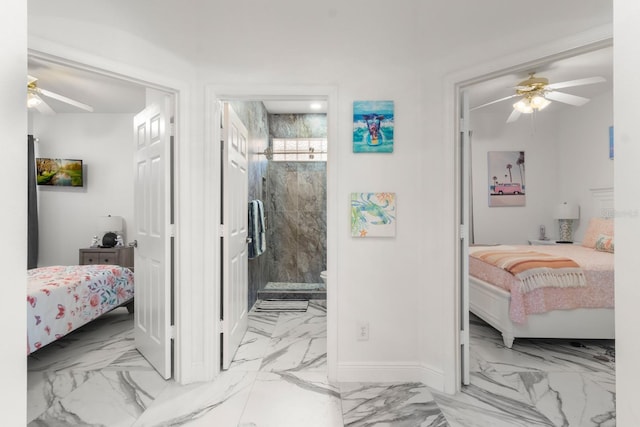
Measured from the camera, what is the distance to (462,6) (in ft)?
7.13

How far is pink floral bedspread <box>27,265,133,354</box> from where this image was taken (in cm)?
251

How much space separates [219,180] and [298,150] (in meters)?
3.06


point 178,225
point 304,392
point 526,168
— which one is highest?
point 526,168

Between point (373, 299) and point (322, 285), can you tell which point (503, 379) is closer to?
point (373, 299)

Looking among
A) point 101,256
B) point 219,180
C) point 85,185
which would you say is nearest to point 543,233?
point 219,180

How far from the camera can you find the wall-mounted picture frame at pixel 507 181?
5.41 meters

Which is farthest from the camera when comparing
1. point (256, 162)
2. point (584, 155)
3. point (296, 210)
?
point (296, 210)

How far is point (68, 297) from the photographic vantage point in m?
2.82

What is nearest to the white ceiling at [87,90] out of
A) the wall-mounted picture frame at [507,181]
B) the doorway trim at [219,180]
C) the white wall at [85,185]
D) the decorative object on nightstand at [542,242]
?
the white wall at [85,185]

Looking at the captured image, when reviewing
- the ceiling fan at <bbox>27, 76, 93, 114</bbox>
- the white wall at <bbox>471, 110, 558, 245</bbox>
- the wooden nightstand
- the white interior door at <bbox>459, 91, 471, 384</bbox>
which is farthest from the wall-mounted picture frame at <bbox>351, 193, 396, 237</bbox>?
the white wall at <bbox>471, 110, 558, 245</bbox>

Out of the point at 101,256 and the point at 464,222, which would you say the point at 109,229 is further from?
the point at 464,222

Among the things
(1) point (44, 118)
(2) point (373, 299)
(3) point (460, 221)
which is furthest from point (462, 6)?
(1) point (44, 118)

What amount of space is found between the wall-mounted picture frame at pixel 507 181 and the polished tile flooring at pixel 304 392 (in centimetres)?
275
